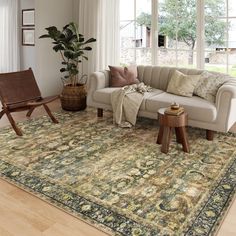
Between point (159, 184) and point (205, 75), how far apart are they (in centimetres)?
190

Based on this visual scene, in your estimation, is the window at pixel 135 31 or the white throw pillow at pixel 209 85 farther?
the window at pixel 135 31

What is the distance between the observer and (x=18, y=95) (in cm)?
403

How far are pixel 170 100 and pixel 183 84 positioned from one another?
34 cm

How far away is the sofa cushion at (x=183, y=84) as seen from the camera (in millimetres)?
3803

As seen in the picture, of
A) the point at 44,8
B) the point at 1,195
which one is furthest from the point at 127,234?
the point at 44,8

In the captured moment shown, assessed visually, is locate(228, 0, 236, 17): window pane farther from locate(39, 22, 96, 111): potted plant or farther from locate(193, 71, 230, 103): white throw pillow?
locate(39, 22, 96, 111): potted plant

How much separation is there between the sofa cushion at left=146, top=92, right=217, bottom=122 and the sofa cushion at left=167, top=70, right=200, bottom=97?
84mm

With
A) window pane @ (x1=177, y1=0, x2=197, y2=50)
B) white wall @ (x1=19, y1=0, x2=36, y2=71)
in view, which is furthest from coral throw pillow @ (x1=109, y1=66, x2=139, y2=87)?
white wall @ (x1=19, y1=0, x2=36, y2=71)

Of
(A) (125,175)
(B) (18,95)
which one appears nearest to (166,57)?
(B) (18,95)

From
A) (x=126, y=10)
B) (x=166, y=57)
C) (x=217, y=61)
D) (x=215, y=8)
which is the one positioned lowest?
(x=217, y=61)

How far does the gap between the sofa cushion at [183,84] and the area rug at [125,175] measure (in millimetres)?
515

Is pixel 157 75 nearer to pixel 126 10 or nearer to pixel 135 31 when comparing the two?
pixel 135 31

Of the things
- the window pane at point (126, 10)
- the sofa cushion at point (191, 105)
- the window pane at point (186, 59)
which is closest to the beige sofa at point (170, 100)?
the sofa cushion at point (191, 105)

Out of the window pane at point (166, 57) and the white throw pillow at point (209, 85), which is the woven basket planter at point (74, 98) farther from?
the white throw pillow at point (209, 85)
